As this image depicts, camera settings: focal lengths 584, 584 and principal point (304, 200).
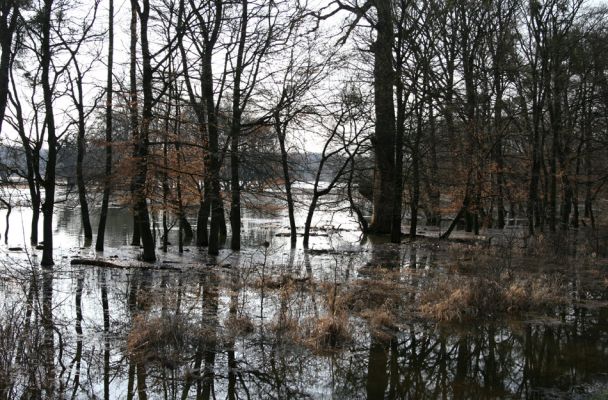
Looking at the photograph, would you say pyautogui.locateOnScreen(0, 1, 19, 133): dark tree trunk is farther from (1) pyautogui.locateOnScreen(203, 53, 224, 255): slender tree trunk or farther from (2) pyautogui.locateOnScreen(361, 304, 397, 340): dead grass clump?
(2) pyautogui.locateOnScreen(361, 304, 397, 340): dead grass clump

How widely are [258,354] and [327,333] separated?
1102 mm

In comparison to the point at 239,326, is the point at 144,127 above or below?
above

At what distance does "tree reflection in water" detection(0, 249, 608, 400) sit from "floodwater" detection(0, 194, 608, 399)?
23mm

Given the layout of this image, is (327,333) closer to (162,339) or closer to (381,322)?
(381,322)

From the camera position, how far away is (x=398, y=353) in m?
8.24

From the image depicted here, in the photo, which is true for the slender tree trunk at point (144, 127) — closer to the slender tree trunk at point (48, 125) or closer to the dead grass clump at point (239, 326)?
the slender tree trunk at point (48, 125)

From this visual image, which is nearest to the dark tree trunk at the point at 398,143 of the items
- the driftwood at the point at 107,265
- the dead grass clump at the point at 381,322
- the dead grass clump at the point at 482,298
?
the driftwood at the point at 107,265

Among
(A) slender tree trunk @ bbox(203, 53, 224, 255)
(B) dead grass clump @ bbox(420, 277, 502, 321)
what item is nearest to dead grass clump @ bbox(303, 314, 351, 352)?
(B) dead grass clump @ bbox(420, 277, 502, 321)

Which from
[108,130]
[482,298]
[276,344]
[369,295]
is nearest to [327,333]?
[276,344]

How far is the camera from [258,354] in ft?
25.6

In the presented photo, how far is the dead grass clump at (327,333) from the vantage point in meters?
8.21

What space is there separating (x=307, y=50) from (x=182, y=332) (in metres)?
16.2

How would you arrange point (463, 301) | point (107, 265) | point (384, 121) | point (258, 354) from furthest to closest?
1. point (384, 121)
2. point (107, 265)
3. point (463, 301)
4. point (258, 354)

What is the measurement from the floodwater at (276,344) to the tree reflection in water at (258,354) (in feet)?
0.08
